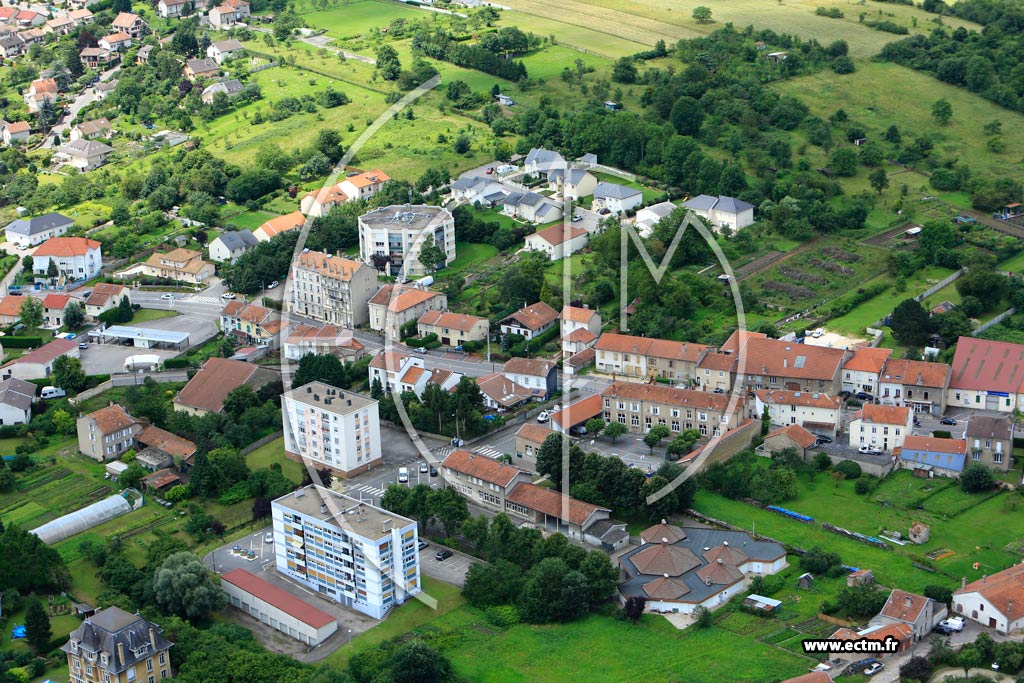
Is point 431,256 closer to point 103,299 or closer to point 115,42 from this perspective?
point 103,299

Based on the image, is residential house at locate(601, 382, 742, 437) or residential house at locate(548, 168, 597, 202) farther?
residential house at locate(548, 168, 597, 202)

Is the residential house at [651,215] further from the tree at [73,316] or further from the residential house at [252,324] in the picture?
the tree at [73,316]

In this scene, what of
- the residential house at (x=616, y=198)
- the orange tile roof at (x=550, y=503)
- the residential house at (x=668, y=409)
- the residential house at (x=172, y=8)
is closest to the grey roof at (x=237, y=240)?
the residential house at (x=616, y=198)

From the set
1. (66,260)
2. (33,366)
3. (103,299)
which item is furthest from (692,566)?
(66,260)

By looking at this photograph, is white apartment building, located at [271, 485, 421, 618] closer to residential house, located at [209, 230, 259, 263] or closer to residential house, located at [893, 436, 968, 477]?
residential house, located at [893, 436, 968, 477]

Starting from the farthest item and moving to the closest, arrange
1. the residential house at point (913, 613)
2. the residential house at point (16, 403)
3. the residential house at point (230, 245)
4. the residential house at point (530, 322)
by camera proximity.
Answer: the residential house at point (230, 245) < the residential house at point (530, 322) < the residential house at point (16, 403) < the residential house at point (913, 613)

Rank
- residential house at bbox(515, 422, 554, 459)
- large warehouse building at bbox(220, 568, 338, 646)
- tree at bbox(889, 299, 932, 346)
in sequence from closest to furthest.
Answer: large warehouse building at bbox(220, 568, 338, 646) → residential house at bbox(515, 422, 554, 459) → tree at bbox(889, 299, 932, 346)

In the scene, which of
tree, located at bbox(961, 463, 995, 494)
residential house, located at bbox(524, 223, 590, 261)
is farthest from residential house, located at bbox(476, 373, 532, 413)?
tree, located at bbox(961, 463, 995, 494)

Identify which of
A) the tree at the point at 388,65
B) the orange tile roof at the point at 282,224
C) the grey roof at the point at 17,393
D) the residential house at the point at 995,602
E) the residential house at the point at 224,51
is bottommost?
the grey roof at the point at 17,393
